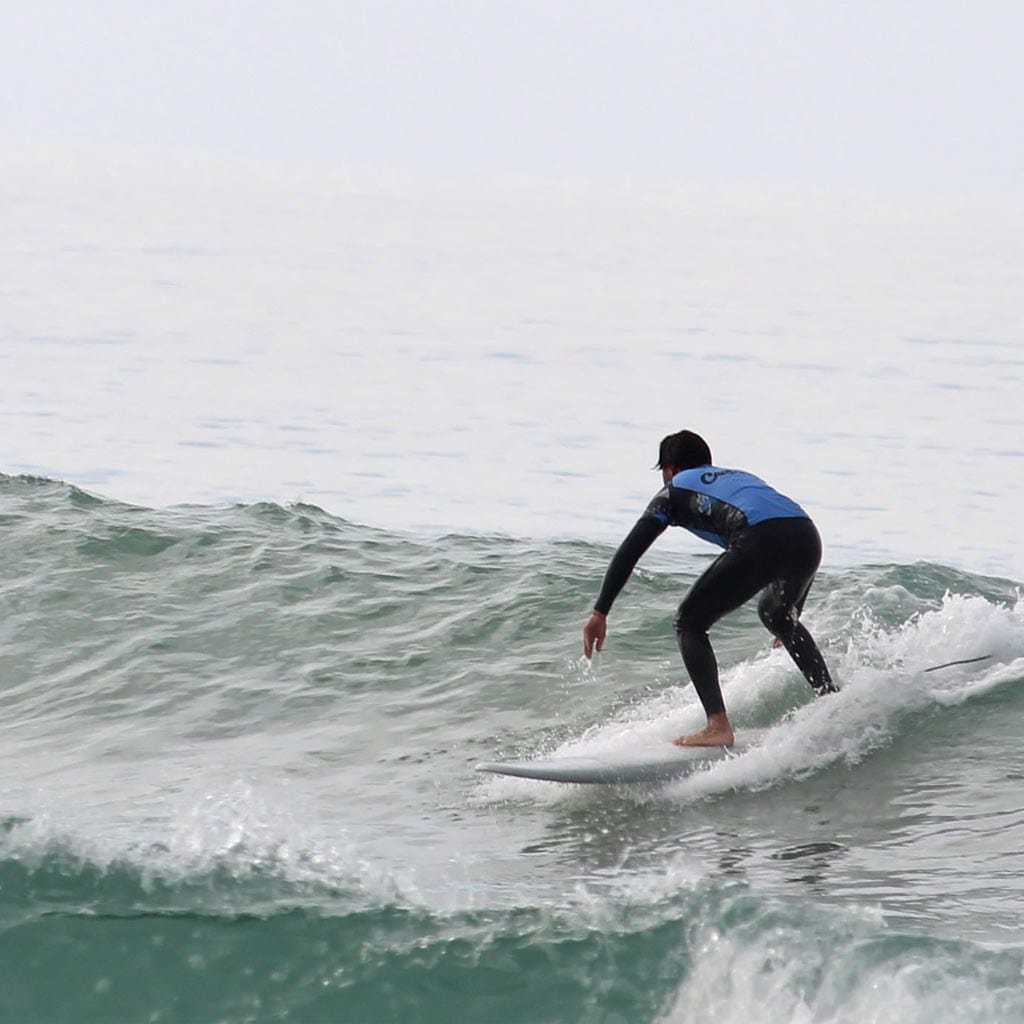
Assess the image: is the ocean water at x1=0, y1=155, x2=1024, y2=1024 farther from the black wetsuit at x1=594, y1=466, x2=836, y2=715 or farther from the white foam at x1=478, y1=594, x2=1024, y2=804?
the black wetsuit at x1=594, y1=466, x2=836, y2=715

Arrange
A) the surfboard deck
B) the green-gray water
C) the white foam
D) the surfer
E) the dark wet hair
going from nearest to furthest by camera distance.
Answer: the green-gray water → the surfboard deck → the white foam → the surfer → the dark wet hair

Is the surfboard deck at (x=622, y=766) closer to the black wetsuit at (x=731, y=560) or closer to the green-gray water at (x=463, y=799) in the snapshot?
the green-gray water at (x=463, y=799)

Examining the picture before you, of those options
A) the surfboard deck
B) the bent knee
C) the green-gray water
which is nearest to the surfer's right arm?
the surfboard deck

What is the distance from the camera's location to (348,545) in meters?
13.7

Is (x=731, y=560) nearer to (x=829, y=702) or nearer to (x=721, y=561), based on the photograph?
(x=721, y=561)

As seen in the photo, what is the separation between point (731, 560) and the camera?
8.84 metres

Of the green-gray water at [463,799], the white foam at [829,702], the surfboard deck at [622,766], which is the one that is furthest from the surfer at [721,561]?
the green-gray water at [463,799]

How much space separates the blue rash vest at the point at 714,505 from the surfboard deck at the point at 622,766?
1079 millimetres

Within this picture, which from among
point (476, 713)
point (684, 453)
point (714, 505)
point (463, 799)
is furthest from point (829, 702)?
point (476, 713)

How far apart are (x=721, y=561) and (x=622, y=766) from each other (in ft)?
3.94

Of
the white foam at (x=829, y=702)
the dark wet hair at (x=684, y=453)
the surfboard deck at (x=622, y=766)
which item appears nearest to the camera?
the surfboard deck at (x=622, y=766)

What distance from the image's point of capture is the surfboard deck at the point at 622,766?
8.24 m

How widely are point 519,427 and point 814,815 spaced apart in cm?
1640

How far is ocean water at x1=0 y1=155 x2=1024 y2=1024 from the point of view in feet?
21.2
